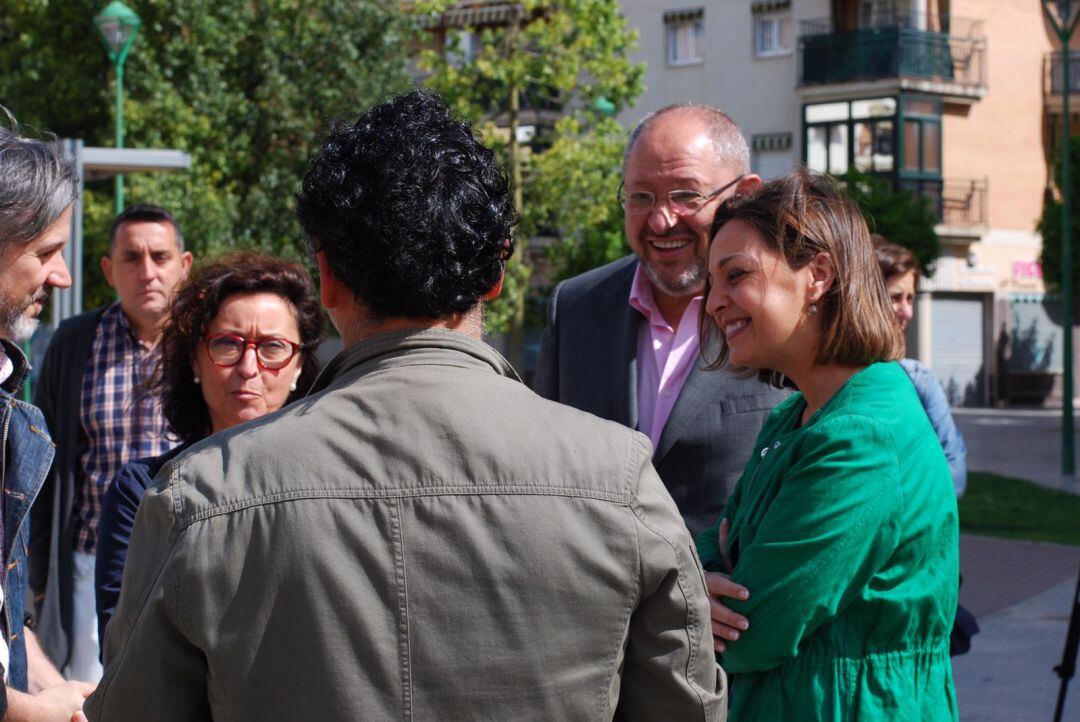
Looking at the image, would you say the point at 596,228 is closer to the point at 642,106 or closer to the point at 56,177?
the point at 642,106

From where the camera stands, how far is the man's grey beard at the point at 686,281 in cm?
362

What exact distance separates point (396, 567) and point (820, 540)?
3.30ft

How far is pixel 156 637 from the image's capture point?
1.78 metres

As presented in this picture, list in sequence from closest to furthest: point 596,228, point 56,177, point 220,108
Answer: point 56,177 < point 220,108 < point 596,228

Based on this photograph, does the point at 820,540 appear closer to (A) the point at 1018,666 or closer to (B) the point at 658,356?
(B) the point at 658,356

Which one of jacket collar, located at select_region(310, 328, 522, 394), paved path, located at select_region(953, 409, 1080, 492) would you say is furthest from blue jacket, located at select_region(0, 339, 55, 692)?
paved path, located at select_region(953, 409, 1080, 492)

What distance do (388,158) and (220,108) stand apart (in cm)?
1947

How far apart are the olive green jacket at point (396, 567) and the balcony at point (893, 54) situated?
3494cm

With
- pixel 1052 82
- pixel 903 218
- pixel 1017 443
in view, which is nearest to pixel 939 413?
pixel 1017 443

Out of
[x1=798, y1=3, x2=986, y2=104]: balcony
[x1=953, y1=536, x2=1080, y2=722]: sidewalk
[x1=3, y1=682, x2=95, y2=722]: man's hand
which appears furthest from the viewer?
[x1=798, y1=3, x2=986, y2=104]: balcony

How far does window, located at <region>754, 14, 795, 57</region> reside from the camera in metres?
36.3

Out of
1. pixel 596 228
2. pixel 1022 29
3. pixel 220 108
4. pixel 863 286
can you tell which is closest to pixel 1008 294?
pixel 1022 29

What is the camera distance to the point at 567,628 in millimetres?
1837

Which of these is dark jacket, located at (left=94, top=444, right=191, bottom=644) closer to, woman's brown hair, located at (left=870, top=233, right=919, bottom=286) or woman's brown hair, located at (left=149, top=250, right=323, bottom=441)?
woman's brown hair, located at (left=149, top=250, right=323, bottom=441)
